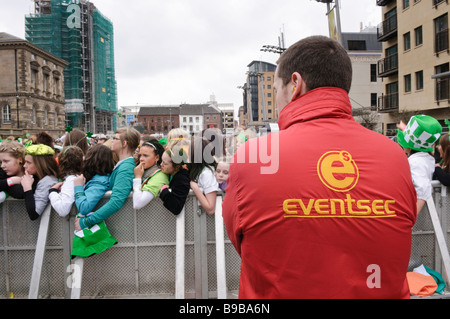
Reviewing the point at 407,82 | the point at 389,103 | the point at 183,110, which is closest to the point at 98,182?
the point at 407,82

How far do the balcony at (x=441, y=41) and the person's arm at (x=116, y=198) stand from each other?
946 inches

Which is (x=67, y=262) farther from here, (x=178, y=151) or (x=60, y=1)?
(x=60, y=1)

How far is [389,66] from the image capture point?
29453 millimetres

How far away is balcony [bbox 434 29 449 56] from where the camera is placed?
834 inches

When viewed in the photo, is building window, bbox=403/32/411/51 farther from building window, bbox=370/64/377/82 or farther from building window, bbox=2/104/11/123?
building window, bbox=2/104/11/123

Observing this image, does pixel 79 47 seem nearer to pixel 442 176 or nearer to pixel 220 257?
pixel 220 257

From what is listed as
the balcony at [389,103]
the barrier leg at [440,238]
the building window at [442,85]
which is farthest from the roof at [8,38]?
the barrier leg at [440,238]

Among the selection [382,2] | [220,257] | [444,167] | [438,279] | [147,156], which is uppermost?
[382,2]

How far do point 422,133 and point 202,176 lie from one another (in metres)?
2.69

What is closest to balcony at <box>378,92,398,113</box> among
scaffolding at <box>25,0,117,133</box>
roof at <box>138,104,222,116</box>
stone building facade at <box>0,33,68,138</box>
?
stone building facade at <box>0,33,68,138</box>

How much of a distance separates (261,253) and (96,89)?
67493 millimetres
